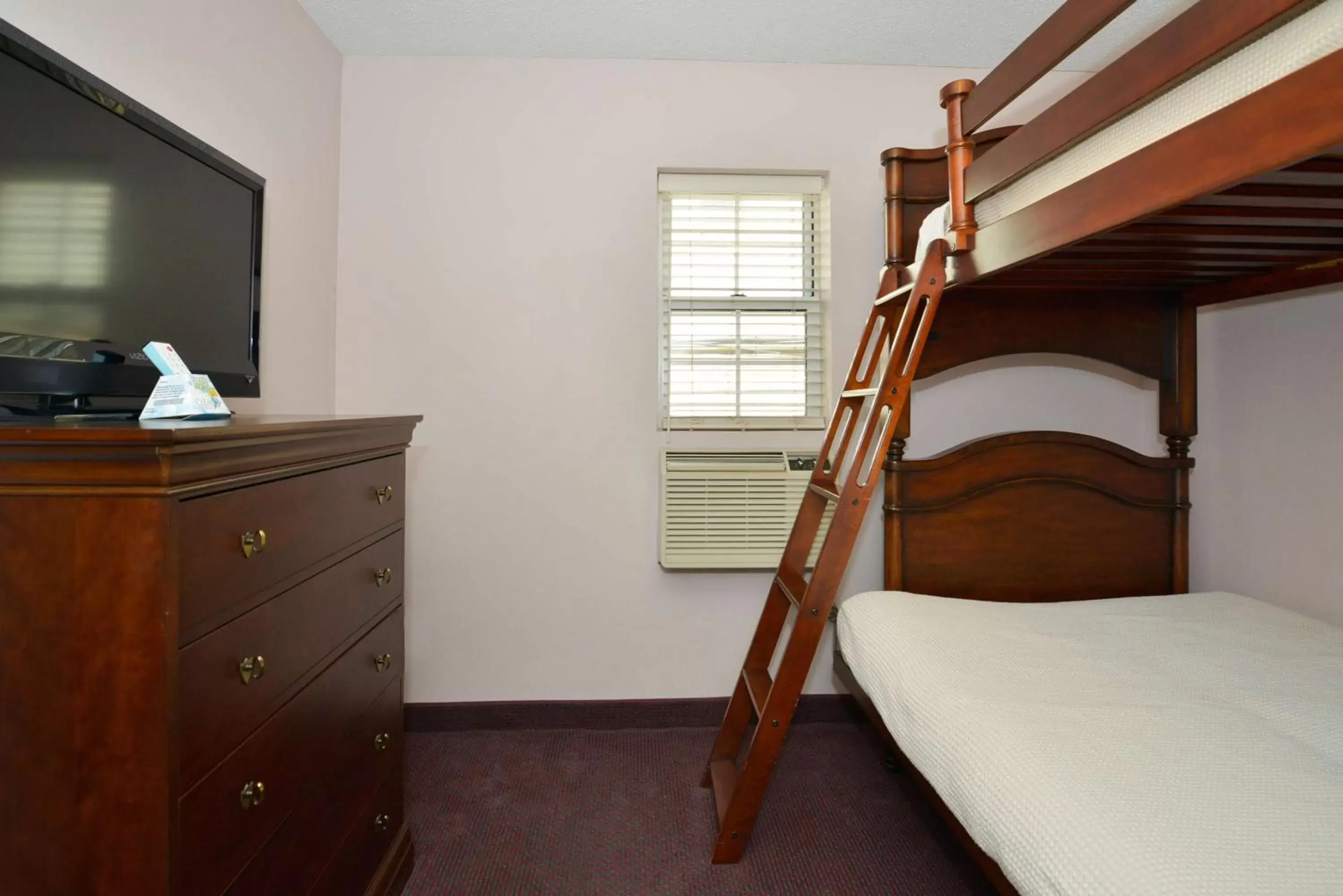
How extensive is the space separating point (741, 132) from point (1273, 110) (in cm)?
187

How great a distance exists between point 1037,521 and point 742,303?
1.32 m

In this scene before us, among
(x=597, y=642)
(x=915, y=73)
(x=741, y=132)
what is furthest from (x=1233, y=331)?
(x=597, y=642)

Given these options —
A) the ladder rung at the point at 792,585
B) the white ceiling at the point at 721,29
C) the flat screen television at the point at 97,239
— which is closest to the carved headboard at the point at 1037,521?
the ladder rung at the point at 792,585

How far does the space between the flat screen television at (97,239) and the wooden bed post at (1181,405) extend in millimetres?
2981

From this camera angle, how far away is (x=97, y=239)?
4.03ft

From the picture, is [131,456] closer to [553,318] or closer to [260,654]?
[260,654]

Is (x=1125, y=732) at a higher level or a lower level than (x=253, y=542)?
lower

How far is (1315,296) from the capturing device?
221 centimetres

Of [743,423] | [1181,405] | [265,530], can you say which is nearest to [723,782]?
[743,423]

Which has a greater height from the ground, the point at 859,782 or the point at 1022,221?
the point at 1022,221

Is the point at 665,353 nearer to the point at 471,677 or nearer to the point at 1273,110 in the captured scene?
the point at 471,677

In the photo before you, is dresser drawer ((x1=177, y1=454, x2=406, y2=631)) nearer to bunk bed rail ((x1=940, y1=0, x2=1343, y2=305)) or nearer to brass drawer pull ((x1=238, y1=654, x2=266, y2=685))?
brass drawer pull ((x1=238, y1=654, x2=266, y2=685))

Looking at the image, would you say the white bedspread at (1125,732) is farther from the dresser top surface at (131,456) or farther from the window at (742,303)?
the dresser top surface at (131,456)

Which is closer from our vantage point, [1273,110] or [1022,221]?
[1273,110]
